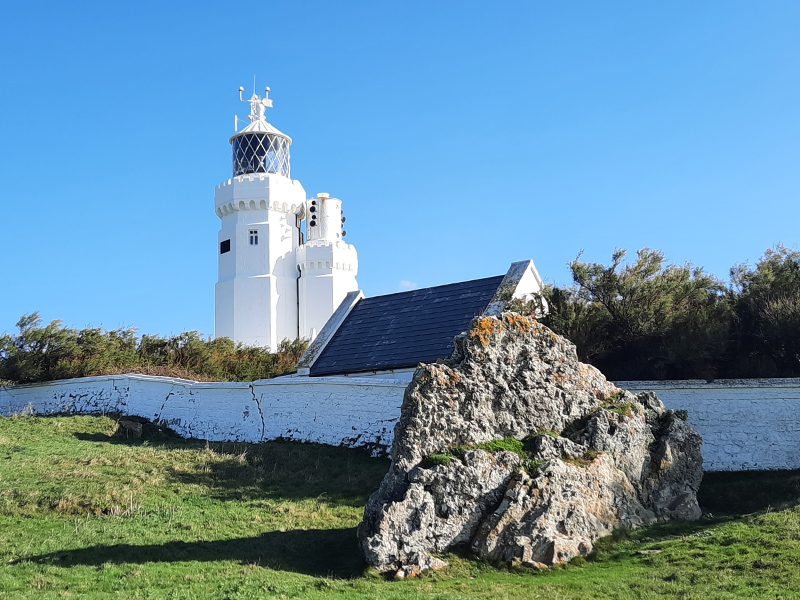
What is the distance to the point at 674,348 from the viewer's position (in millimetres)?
17109

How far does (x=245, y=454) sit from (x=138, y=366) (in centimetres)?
1056

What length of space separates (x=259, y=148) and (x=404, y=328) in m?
29.2

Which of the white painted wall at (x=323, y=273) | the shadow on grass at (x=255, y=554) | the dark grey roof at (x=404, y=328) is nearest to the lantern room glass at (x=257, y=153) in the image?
the white painted wall at (x=323, y=273)

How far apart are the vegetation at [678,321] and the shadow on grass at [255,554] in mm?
8695

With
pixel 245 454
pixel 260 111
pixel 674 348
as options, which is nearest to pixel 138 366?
pixel 245 454

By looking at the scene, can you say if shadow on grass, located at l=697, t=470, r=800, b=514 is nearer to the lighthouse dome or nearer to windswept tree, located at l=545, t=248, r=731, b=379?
windswept tree, located at l=545, t=248, r=731, b=379

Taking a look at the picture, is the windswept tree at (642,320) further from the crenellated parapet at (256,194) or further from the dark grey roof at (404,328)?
the crenellated parapet at (256,194)

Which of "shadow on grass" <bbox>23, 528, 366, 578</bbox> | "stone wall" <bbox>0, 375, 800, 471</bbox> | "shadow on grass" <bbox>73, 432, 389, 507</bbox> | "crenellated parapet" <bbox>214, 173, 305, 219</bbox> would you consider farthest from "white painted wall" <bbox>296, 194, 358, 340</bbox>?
"shadow on grass" <bbox>23, 528, 366, 578</bbox>

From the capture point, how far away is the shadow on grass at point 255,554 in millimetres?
10445

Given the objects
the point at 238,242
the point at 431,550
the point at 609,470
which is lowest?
the point at 431,550

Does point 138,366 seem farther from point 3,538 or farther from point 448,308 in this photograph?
point 3,538

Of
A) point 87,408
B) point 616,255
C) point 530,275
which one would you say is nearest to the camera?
point 616,255

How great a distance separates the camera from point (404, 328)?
21984 mm

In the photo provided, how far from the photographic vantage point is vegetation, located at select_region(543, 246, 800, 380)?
1717 centimetres
